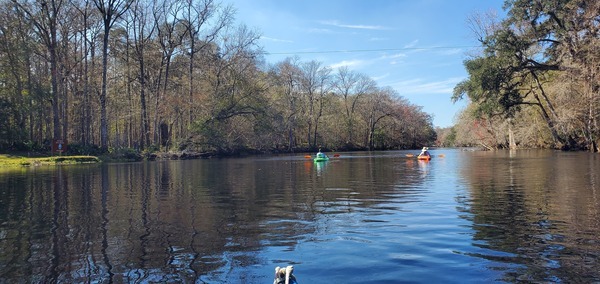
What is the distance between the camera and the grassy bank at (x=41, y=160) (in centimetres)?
3572

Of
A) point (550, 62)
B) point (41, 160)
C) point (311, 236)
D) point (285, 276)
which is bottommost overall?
point (311, 236)

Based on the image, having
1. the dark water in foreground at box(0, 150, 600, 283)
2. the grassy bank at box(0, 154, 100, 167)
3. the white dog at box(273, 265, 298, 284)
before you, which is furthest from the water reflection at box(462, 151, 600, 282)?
the grassy bank at box(0, 154, 100, 167)

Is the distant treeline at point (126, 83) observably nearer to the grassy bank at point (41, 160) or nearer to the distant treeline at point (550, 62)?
the grassy bank at point (41, 160)

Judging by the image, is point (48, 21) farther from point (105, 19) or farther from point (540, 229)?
point (540, 229)

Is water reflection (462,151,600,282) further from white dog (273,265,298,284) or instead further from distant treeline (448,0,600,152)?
distant treeline (448,0,600,152)

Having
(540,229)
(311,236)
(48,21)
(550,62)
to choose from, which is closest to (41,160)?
Result: (48,21)

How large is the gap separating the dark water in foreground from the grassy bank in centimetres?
2412

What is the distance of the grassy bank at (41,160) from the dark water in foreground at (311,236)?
24.1m

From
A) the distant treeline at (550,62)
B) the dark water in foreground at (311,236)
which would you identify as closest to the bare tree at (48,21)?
the dark water in foreground at (311,236)

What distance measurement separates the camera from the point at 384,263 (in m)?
6.54

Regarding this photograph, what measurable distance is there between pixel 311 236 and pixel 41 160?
36887 millimetres

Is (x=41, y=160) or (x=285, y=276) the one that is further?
(x=41, y=160)

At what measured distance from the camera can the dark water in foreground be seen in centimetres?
614

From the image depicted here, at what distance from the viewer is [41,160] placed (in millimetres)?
37750
